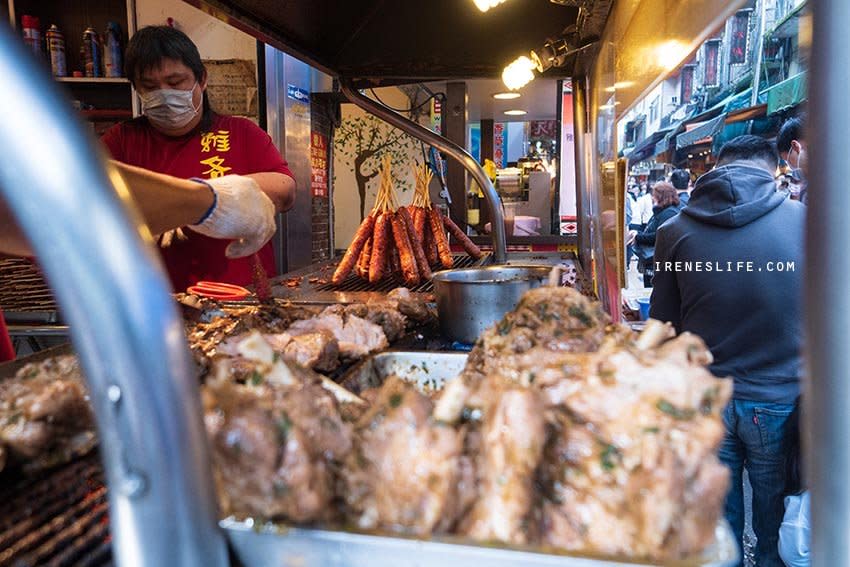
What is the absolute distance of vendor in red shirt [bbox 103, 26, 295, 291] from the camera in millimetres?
3777

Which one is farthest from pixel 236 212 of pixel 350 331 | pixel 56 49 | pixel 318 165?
pixel 56 49

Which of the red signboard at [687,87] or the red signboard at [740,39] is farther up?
the red signboard at [740,39]

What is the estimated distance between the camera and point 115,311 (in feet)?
1.91

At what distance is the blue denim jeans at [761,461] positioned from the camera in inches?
140

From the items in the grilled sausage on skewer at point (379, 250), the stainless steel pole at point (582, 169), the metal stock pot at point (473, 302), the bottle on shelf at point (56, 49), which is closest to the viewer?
the metal stock pot at point (473, 302)

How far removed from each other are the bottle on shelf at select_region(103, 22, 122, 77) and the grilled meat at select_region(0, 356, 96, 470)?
20.1 ft

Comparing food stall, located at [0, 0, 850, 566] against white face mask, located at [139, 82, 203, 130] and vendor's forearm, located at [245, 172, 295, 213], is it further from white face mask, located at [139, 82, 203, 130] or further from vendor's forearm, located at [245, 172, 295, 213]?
white face mask, located at [139, 82, 203, 130]

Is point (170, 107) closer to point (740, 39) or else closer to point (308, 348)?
point (308, 348)

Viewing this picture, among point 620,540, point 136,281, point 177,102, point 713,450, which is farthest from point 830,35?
point 177,102

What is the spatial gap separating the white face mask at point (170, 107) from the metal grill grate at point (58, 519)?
3030 mm

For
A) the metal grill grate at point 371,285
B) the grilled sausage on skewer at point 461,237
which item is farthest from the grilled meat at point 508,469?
the grilled sausage on skewer at point 461,237

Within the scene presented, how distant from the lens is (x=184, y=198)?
154 cm

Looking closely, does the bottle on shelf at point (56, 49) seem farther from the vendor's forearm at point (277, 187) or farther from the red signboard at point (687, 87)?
the red signboard at point (687, 87)

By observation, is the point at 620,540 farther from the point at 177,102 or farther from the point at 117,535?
the point at 177,102
